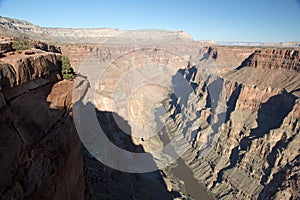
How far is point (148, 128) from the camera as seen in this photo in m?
64.6

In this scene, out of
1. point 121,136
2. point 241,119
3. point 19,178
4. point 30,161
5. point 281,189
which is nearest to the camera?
point 19,178

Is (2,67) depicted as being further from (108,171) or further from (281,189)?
(281,189)

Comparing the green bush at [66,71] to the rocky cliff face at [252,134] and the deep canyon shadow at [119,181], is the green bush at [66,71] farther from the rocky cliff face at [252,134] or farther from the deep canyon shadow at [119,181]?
the rocky cliff face at [252,134]

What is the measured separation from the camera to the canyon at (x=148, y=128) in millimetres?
8508

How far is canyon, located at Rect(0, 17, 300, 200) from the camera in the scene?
8.51m

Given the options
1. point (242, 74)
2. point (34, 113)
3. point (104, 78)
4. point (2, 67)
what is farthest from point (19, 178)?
point (242, 74)

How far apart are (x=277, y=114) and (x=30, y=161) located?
54.1 metres

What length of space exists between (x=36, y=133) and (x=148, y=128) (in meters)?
56.2

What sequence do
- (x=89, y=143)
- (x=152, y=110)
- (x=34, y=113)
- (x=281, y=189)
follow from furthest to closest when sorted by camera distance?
(x=152, y=110) → (x=281, y=189) → (x=89, y=143) → (x=34, y=113)

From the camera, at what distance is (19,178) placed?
7.47 meters

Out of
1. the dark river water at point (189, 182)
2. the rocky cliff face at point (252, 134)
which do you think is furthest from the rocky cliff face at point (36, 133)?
the dark river water at point (189, 182)

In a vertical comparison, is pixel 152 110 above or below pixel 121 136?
below

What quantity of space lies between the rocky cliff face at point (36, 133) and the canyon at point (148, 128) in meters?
0.04

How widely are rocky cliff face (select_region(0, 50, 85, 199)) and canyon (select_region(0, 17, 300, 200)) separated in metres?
0.04
